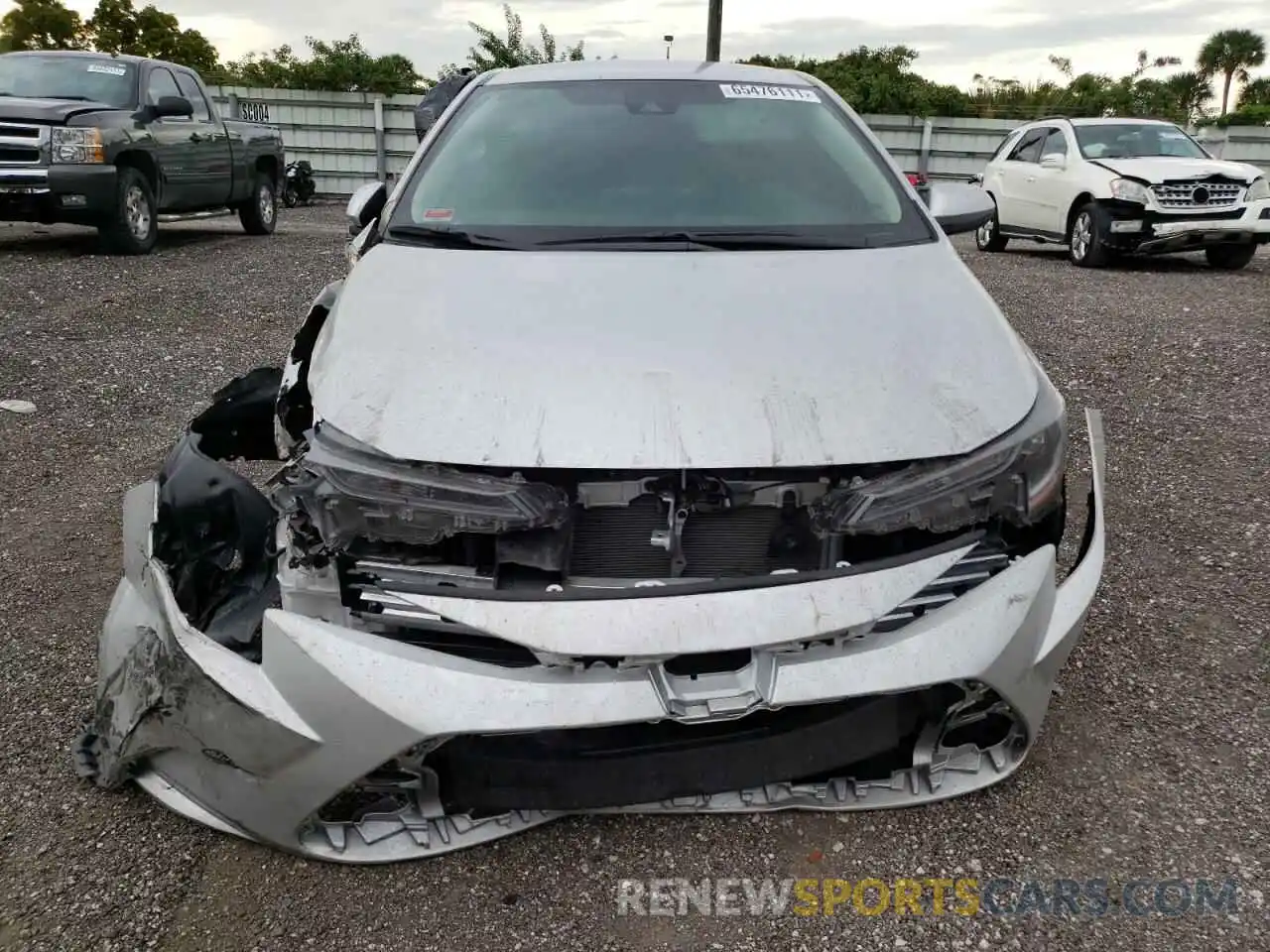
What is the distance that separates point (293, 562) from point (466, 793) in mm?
566

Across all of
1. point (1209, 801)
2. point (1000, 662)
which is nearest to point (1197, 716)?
point (1209, 801)

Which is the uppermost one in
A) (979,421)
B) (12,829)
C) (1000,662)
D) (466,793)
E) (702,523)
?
(979,421)

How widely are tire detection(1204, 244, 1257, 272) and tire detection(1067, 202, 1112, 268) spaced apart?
3.73 ft

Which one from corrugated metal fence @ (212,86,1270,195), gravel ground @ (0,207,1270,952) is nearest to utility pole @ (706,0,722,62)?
corrugated metal fence @ (212,86,1270,195)

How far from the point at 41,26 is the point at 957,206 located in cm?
3975

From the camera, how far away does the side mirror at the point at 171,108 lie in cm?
938

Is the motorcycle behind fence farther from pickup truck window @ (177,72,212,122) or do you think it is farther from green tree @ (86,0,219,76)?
green tree @ (86,0,219,76)

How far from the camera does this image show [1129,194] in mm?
9586

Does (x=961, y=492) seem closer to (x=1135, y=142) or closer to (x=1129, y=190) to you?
(x=1129, y=190)

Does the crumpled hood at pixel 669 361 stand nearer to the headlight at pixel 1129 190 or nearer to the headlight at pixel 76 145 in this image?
the headlight at pixel 76 145

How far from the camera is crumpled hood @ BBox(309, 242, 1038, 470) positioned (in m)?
1.95

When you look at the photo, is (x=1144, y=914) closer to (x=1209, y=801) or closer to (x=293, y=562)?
(x=1209, y=801)

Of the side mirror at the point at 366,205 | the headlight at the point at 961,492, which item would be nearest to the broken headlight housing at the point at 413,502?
the headlight at the point at 961,492

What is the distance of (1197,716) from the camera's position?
262 cm
